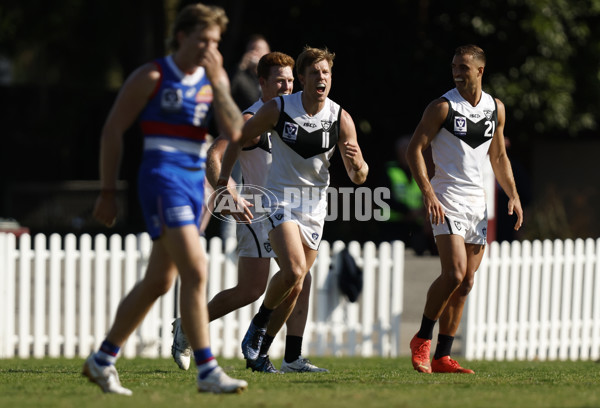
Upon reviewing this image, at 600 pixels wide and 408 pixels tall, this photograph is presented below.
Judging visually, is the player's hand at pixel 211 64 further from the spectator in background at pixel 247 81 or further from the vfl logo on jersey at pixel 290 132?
the spectator in background at pixel 247 81

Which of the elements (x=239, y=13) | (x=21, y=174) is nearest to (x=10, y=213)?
(x=21, y=174)

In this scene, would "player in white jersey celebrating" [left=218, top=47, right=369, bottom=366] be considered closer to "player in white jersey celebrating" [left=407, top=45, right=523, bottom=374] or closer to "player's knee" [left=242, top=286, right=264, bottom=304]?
"player's knee" [left=242, top=286, right=264, bottom=304]

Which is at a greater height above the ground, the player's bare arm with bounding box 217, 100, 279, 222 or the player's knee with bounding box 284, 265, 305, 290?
the player's bare arm with bounding box 217, 100, 279, 222

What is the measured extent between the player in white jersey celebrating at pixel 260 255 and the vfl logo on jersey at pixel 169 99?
1.89 meters

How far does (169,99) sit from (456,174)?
252 centimetres

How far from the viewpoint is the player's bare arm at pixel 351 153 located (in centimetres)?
655

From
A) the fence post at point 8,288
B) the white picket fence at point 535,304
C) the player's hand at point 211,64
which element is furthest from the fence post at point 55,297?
the player's hand at point 211,64

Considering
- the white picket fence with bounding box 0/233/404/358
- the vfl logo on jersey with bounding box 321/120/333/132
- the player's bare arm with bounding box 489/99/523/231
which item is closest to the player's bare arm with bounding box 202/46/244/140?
the vfl logo on jersey with bounding box 321/120/333/132

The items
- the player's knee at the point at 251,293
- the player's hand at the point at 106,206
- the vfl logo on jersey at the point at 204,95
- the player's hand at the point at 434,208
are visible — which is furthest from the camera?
the player's knee at the point at 251,293

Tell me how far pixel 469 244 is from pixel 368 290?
4282 mm

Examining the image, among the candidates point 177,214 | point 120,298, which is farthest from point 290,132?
point 120,298

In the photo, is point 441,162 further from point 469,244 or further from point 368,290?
point 368,290

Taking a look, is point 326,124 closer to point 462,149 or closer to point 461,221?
point 462,149

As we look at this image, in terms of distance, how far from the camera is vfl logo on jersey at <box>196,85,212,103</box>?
5.31 metres
